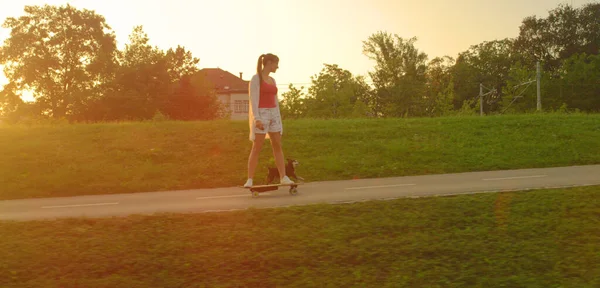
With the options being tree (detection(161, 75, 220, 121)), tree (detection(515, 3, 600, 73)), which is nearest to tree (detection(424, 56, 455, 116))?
tree (detection(515, 3, 600, 73))

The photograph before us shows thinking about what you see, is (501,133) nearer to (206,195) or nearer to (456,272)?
(206,195)

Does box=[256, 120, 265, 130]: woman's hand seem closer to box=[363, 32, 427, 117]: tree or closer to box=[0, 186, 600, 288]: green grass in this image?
box=[0, 186, 600, 288]: green grass

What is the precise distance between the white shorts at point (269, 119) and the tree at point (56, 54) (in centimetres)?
5650

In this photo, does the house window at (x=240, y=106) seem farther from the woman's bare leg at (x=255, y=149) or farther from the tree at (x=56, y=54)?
the woman's bare leg at (x=255, y=149)

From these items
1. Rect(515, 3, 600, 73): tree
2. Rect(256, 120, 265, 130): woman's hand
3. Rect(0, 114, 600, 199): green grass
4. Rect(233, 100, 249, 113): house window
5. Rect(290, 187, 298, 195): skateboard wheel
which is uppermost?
Rect(515, 3, 600, 73): tree

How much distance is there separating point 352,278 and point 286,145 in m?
10.9

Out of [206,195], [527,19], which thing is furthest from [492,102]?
[206,195]

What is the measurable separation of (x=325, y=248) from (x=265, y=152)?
9825mm

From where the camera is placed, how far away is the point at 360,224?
5852 millimetres

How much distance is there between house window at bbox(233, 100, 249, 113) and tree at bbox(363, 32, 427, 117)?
111 feet

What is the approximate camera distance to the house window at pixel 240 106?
4198 inches

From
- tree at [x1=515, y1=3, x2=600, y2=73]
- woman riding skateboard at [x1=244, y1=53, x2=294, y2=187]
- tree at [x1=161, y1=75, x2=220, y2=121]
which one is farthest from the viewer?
tree at [x1=515, y1=3, x2=600, y2=73]

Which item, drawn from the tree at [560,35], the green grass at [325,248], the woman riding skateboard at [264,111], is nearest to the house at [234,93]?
the tree at [560,35]

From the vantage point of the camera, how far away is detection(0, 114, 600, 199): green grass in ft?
40.6
